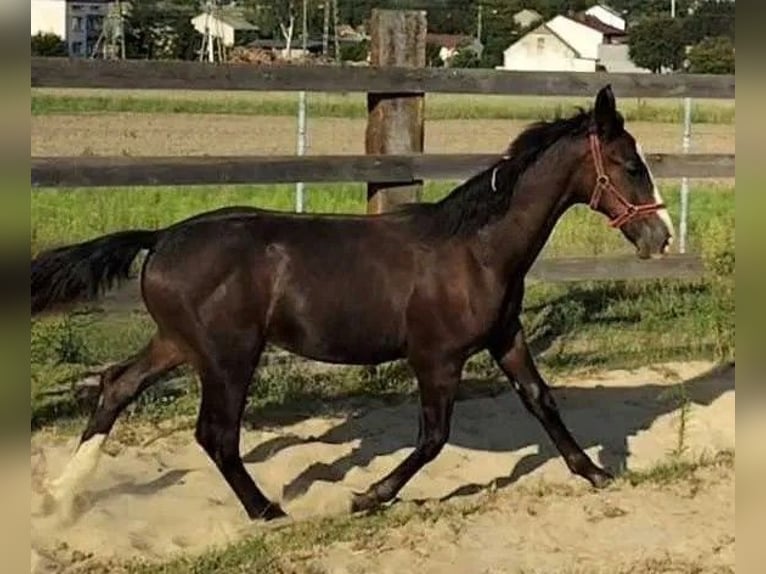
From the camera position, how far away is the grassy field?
281 inches

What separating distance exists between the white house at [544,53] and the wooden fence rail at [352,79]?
103 feet

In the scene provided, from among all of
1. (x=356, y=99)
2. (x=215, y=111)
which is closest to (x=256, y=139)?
(x=215, y=111)

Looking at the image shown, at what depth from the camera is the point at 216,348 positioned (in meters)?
5.24

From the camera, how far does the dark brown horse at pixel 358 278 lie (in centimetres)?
526

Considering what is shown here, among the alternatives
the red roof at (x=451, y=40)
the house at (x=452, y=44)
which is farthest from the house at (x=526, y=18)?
the red roof at (x=451, y=40)

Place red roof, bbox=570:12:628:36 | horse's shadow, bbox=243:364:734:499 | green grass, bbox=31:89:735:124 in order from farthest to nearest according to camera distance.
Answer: red roof, bbox=570:12:628:36
green grass, bbox=31:89:735:124
horse's shadow, bbox=243:364:734:499

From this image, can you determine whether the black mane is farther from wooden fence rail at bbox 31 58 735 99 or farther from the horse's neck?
wooden fence rail at bbox 31 58 735 99

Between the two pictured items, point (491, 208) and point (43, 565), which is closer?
point (43, 565)

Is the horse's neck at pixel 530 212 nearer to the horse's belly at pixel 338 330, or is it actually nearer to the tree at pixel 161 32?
the horse's belly at pixel 338 330

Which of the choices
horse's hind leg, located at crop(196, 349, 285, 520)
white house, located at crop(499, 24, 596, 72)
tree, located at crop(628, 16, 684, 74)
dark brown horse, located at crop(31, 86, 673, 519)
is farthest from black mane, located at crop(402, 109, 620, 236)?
white house, located at crop(499, 24, 596, 72)

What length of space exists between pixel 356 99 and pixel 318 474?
86.2ft

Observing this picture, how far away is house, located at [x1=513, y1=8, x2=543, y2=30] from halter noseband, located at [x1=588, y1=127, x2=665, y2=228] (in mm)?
33411

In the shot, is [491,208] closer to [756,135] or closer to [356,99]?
[756,135]

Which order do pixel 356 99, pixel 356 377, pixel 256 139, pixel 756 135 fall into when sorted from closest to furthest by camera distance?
pixel 756 135, pixel 356 377, pixel 256 139, pixel 356 99
